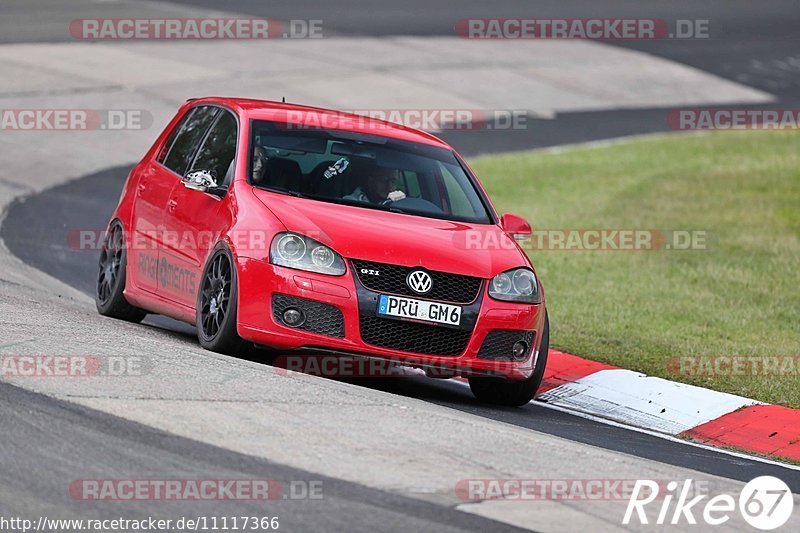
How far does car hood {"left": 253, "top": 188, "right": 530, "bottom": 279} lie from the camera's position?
29.0ft

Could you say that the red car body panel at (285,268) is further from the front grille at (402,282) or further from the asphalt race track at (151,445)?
the asphalt race track at (151,445)

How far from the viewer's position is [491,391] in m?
9.89

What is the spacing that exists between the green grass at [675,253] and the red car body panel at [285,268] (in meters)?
2.46

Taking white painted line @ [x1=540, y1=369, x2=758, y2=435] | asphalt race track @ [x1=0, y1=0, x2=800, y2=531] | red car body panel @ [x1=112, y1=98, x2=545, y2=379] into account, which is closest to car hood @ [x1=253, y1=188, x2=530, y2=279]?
red car body panel @ [x1=112, y1=98, x2=545, y2=379]

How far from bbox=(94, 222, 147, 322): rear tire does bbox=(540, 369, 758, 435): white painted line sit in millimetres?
3027

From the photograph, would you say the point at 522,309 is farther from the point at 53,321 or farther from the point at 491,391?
the point at 53,321

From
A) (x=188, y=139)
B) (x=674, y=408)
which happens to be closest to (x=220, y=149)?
(x=188, y=139)

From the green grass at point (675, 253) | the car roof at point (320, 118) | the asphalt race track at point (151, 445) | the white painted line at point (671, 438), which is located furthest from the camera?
the green grass at point (675, 253)

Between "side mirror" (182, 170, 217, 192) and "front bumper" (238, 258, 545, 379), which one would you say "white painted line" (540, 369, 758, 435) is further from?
"side mirror" (182, 170, 217, 192)

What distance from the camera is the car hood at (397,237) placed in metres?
8.85

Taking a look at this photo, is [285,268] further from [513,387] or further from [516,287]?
[513,387]

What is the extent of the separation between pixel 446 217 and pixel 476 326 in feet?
3.59

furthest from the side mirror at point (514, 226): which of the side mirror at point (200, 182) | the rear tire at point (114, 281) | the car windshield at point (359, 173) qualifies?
the rear tire at point (114, 281)

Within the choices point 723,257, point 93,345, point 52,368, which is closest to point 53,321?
point 93,345
